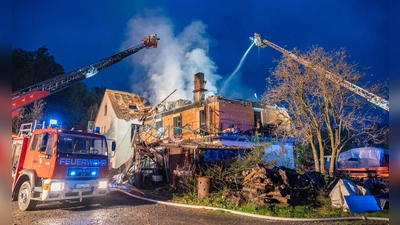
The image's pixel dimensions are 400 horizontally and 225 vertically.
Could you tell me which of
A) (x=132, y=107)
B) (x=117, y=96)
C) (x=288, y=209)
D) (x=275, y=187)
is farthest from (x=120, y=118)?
(x=288, y=209)

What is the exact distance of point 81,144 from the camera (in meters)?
10.5

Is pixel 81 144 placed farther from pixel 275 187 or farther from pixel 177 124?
pixel 177 124

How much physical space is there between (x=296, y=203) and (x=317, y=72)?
796 cm

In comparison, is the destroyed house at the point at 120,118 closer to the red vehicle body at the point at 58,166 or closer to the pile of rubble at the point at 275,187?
the red vehicle body at the point at 58,166

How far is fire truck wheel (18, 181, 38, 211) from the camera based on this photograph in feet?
31.6

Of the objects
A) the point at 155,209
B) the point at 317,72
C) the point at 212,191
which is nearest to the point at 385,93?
the point at 317,72

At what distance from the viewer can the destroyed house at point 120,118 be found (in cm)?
2805

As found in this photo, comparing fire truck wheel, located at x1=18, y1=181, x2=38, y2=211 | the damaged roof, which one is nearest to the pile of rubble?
fire truck wheel, located at x1=18, y1=181, x2=38, y2=211

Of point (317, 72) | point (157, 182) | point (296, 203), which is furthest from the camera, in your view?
point (157, 182)

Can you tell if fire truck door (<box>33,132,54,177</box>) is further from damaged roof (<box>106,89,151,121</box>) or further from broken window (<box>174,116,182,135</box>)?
damaged roof (<box>106,89,151,121</box>)

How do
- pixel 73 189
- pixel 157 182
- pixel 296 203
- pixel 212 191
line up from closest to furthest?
pixel 73 189, pixel 296 203, pixel 212 191, pixel 157 182

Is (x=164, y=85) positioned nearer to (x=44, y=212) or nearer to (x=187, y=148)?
(x=187, y=148)

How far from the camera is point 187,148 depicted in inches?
612

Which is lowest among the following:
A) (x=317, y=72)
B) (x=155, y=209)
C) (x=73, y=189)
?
(x=155, y=209)
